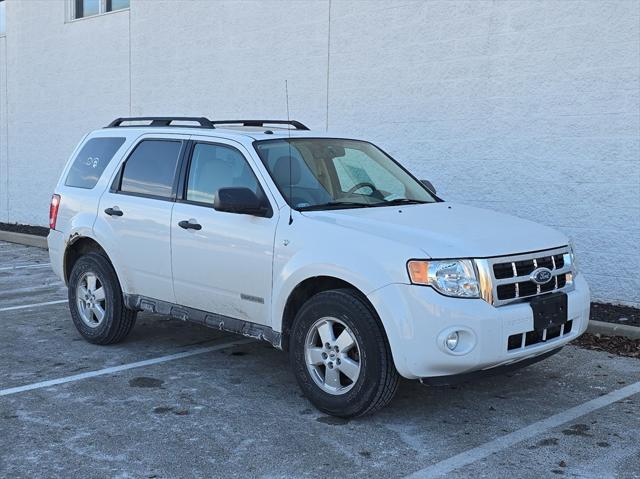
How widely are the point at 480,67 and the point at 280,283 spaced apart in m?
4.85

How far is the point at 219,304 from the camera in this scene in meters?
5.92

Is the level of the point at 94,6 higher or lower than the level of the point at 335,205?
higher

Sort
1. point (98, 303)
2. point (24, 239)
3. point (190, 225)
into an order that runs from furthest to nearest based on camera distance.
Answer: point (24, 239) → point (98, 303) → point (190, 225)

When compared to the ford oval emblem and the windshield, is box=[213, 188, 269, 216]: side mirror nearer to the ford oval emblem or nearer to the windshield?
the windshield

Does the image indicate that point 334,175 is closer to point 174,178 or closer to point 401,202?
point 401,202

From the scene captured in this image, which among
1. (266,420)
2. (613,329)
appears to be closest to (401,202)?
(266,420)

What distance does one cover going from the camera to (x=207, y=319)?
6070mm

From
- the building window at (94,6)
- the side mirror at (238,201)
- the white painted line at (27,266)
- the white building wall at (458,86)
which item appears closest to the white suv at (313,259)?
the side mirror at (238,201)

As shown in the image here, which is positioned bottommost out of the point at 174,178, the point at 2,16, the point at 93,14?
the point at 174,178

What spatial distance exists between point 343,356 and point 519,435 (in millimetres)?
1167

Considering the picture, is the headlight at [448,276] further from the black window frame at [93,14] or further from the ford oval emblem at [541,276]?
the black window frame at [93,14]

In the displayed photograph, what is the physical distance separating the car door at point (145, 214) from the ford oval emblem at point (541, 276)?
272 centimetres

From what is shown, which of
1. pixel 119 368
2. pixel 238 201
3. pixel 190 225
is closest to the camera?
pixel 238 201

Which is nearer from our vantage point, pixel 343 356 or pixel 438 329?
pixel 438 329
